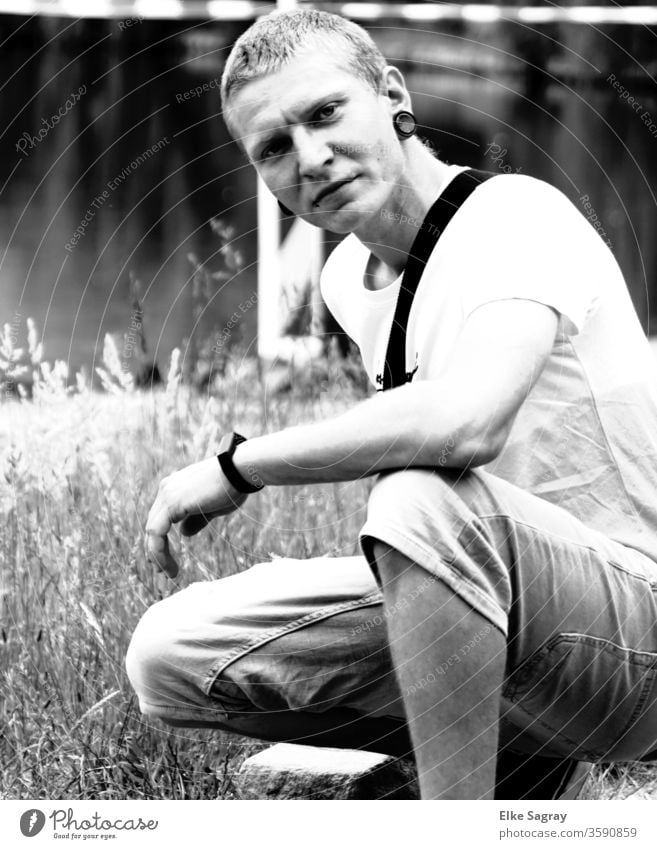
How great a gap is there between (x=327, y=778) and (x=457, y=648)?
0.68 meters

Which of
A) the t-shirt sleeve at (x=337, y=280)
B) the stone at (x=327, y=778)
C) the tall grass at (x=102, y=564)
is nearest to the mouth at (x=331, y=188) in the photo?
the t-shirt sleeve at (x=337, y=280)

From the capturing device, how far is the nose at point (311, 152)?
1.96 metres

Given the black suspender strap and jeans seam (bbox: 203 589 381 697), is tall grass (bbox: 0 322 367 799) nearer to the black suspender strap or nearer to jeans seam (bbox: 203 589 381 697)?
jeans seam (bbox: 203 589 381 697)

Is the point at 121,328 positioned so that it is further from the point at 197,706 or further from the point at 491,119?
the point at 197,706

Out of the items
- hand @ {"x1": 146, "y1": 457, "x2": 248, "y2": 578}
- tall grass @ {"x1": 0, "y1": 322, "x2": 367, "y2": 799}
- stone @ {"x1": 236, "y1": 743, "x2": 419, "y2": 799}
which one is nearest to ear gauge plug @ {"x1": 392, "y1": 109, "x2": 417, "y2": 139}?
hand @ {"x1": 146, "y1": 457, "x2": 248, "y2": 578}

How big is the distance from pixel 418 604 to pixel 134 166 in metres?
3.26

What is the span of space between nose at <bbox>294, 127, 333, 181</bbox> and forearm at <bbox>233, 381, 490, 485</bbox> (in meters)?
0.40

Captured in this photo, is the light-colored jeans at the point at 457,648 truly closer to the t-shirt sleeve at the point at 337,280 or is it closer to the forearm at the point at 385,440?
the forearm at the point at 385,440

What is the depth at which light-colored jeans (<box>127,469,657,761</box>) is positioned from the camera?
169cm

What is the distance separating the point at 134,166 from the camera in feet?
15.1

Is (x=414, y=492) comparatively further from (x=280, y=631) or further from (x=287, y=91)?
(x=287, y=91)

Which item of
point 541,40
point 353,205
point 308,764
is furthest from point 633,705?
point 541,40

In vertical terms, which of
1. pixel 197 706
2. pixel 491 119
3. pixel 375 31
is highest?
pixel 375 31

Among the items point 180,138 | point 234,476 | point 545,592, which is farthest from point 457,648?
point 180,138
